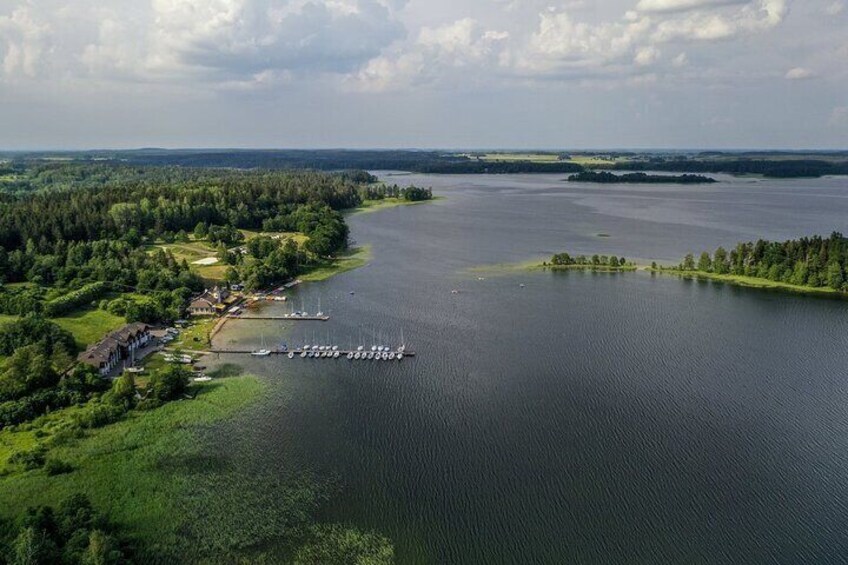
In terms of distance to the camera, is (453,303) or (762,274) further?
(762,274)

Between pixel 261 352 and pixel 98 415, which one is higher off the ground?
pixel 98 415

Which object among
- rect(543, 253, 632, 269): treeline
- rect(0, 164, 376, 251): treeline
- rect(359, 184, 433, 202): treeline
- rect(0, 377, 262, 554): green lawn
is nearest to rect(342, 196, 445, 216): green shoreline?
rect(359, 184, 433, 202): treeline

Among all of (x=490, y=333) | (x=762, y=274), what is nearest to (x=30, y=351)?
(x=490, y=333)

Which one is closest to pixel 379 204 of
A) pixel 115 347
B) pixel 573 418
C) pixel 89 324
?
pixel 89 324

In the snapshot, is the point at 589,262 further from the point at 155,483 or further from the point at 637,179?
the point at 637,179

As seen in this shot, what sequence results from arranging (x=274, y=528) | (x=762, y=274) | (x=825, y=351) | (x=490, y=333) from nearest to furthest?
(x=274, y=528)
(x=825, y=351)
(x=490, y=333)
(x=762, y=274)

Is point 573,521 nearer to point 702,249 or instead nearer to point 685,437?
point 685,437

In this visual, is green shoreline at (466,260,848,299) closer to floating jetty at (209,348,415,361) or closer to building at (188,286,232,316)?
building at (188,286,232,316)
